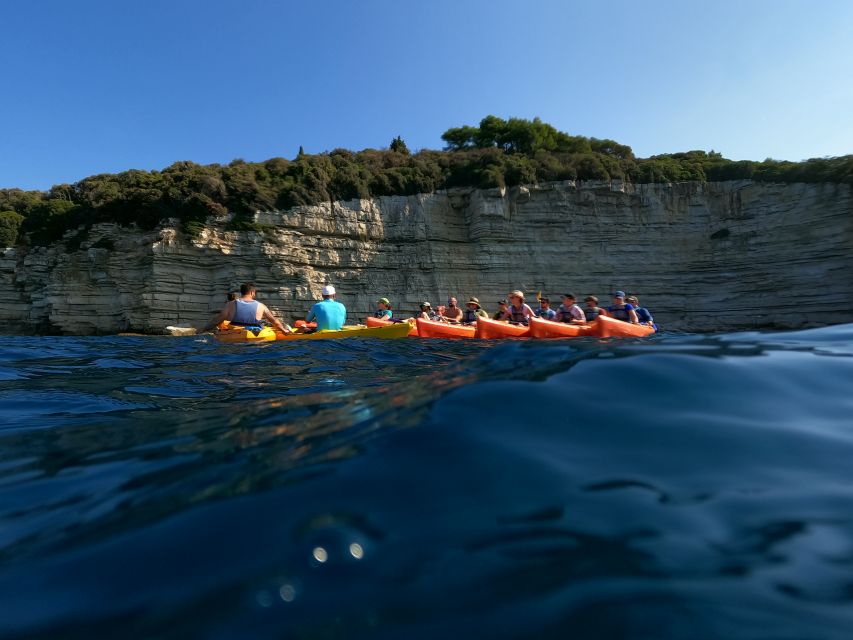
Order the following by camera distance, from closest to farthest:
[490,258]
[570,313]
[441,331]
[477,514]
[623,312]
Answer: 1. [477,514]
2. [441,331]
3. [623,312]
4. [570,313]
5. [490,258]

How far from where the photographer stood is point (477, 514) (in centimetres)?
101

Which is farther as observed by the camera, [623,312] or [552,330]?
[623,312]

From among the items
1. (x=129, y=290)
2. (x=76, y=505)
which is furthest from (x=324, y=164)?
(x=76, y=505)

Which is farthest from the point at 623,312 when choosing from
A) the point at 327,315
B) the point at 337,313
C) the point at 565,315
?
the point at 327,315

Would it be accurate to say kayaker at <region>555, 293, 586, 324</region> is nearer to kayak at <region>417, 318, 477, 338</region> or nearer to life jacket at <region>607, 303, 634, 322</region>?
life jacket at <region>607, 303, 634, 322</region>

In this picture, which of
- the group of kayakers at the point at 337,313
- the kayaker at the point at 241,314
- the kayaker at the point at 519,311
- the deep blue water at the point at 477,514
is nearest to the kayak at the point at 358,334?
the group of kayakers at the point at 337,313

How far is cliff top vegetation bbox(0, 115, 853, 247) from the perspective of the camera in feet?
65.4

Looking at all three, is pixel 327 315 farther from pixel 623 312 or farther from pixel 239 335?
pixel 623 312

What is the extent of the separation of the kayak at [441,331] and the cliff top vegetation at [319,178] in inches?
537

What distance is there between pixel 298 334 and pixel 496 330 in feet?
11.6

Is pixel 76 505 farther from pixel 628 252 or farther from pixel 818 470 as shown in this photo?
pixel 628 252

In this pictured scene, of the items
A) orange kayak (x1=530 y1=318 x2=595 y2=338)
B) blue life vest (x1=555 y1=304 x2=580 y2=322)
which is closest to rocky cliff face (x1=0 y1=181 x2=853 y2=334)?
blue life vest (x1=555 y1=304 x2=580 y2=322)

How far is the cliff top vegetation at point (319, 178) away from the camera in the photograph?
19.9 meters

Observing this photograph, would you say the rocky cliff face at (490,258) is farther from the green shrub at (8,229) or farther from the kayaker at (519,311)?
the kayaker at (519,311)
